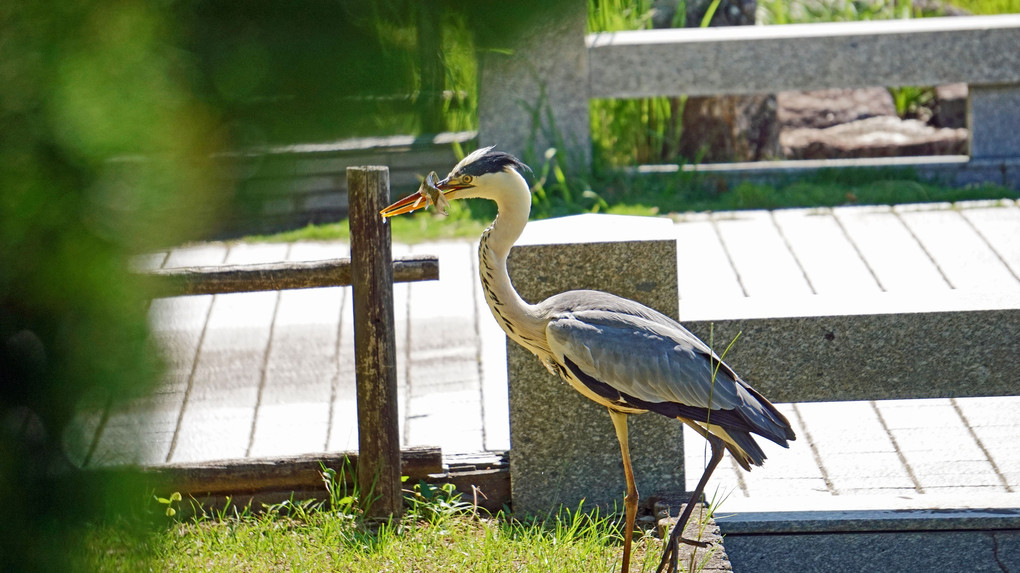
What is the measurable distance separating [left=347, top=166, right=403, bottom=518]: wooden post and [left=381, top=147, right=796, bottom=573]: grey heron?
539 millimetres

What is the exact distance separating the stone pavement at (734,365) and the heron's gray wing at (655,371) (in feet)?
1.60

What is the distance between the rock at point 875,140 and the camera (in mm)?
8547

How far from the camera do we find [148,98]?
71cm

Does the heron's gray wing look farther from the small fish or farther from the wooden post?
the wooden post

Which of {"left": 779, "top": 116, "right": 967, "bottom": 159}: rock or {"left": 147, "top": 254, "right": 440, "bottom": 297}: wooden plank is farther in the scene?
{"left": 779, "top": 116, "right": 967, "bottom": 159}: rock

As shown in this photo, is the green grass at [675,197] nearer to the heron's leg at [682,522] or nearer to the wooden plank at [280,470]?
the wooden plank at [280,470]

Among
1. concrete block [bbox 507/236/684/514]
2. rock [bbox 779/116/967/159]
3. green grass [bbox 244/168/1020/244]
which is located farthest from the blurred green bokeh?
rock [bbox 779/116/967/159]

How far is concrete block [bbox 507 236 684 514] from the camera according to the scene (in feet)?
11.6

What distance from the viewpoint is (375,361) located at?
11.9ft

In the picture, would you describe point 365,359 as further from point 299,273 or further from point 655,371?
point 655,371

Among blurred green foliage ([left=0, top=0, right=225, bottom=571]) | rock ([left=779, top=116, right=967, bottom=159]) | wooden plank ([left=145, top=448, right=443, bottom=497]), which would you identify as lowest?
rock ([left=779, top=116, right=967, bottom=159])

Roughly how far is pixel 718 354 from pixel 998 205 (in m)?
4.59

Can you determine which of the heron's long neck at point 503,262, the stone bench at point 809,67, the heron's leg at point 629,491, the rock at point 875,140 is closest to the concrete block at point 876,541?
the heron's leg at point 629,491

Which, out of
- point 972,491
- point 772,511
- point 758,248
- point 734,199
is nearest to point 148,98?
point 772,511
